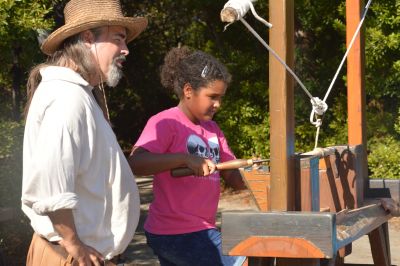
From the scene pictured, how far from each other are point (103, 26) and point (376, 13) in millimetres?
7046

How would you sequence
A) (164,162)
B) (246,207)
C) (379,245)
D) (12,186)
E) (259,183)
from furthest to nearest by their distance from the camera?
1. (246,207)
2. (12,186)
3. (379,245)
4. (259,183)
5. (164,162)

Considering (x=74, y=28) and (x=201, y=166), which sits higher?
(x=74, y=28)

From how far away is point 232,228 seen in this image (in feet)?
9.60

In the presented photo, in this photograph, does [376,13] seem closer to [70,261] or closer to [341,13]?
[341,13]

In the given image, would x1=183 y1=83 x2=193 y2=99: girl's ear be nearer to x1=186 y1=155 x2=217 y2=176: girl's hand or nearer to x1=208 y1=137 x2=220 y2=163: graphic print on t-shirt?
x1=208 y1=137 x2=220 y2=163: graphic print on t-shirt

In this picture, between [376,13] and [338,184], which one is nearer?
[338,184]

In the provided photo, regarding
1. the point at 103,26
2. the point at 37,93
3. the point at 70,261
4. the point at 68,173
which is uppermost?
the point at 103,26

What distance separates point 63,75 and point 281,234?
90cm

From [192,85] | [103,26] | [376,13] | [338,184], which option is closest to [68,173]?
[103,26]

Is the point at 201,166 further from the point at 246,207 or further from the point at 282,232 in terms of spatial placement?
the point at 246,207

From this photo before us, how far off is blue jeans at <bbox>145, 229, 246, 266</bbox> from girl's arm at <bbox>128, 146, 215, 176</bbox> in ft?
1.22

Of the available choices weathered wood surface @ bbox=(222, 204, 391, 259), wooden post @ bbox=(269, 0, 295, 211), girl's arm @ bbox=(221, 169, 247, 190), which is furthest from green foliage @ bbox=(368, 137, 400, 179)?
weathered wood surface @ bbox=(222, 204, 391, 259)

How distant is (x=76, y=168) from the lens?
2.66 metres

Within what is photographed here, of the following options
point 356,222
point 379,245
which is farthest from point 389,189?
point 356,222
